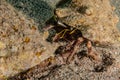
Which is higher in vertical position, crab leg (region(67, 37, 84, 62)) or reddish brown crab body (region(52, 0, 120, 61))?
reddish brown crab body (region(52, 0, 120, 61))

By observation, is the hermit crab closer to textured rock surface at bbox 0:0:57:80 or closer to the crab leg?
the crab leg

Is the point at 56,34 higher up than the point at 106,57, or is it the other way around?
the point at 56,34

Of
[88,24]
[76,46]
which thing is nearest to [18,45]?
[76,46]

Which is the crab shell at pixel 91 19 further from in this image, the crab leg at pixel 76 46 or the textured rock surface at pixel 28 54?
the crab leg at pixel 76 46

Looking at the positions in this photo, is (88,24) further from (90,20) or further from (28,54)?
(28,54)

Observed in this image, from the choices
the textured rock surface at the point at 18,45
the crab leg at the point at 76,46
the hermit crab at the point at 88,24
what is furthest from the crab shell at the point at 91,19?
the textured rock surface at the point at 18,45

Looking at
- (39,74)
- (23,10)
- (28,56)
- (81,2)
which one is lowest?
(39,74)

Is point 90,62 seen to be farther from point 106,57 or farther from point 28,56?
point 28,56

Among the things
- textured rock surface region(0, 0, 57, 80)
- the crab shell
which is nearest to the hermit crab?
the crab shell

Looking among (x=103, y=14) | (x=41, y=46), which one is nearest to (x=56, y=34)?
(x=41, y=46)
